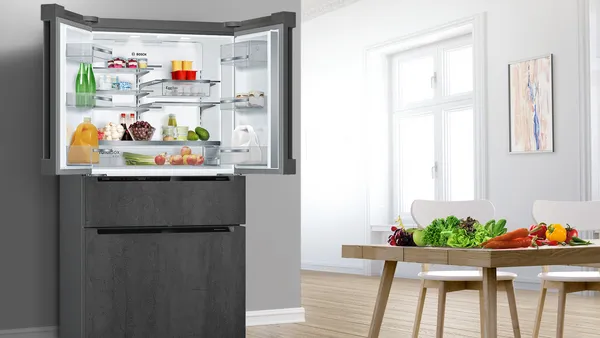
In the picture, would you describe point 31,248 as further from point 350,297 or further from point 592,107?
point 592,107

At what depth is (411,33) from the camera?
829 centimetres

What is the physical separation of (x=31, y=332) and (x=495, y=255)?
2756mm

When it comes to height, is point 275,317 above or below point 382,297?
below

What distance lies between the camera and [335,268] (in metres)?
9.50

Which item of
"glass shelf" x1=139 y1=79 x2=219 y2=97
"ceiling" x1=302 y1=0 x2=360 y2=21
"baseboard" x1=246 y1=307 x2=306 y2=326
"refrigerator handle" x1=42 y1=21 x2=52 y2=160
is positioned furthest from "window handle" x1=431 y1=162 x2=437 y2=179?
"refrigerator handle" x1=42 y1=21 x2=52 y2=160

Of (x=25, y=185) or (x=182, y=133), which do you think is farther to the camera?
(x=182, y=133)

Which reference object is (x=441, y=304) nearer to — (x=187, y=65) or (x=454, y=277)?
(x=454, y=277)

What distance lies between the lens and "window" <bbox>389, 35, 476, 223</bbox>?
7.96 meters

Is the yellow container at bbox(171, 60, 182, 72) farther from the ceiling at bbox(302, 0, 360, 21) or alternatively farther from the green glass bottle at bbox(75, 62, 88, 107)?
the ceiling at bbox(302, 0, 360, 21)

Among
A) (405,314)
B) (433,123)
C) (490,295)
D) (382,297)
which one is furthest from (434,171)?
(490,295)

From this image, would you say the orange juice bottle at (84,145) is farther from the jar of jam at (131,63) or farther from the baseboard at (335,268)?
the baseboard at (335,268)

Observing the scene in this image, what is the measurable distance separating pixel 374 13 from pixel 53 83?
5517 millimetres

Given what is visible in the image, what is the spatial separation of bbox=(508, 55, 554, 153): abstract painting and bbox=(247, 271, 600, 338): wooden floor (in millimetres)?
1198

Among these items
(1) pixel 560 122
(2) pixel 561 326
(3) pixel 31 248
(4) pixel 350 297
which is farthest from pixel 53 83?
(1) pixel 560 122
